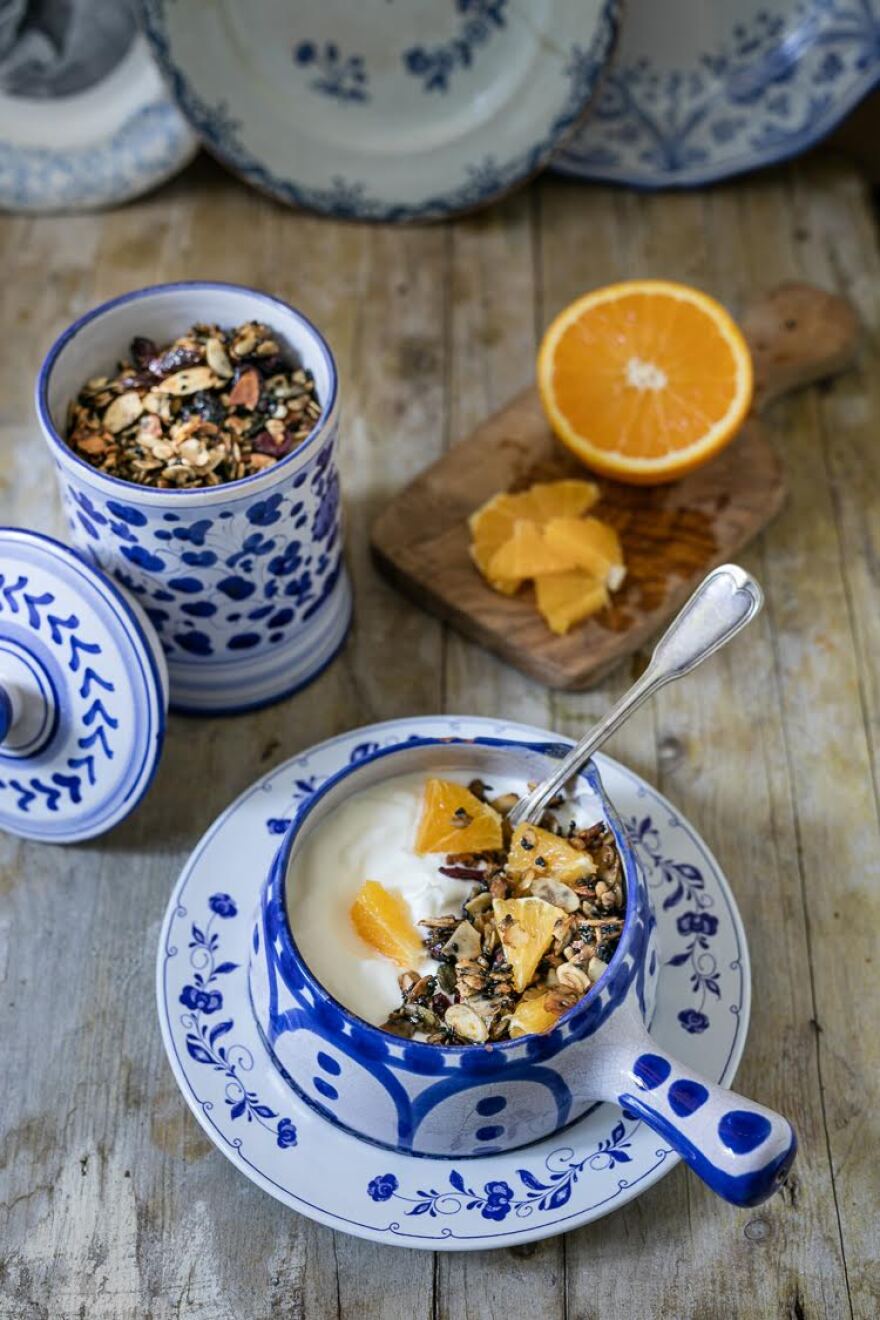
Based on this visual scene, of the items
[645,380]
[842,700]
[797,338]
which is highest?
[645,380]

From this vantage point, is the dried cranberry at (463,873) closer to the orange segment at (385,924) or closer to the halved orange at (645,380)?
the orange segment at (385,924)

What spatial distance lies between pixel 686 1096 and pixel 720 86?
1.28m

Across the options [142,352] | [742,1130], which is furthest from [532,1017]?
[142,352]

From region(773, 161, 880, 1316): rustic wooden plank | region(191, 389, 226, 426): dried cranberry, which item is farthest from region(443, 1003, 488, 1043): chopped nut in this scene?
region(191, 389, 226, 426): dried cranberry

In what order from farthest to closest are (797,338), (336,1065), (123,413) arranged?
1. (797,338)
2. (123,413)
3. (336,1065)

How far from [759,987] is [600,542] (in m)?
0.43

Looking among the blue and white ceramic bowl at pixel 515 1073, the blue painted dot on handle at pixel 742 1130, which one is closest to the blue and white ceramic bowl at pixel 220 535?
the blue and white ceramic bowl at pixel 515 1073

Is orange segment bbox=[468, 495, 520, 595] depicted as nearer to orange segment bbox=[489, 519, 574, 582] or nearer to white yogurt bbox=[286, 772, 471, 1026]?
orange segment bbox=[489, 519, 574, 582]

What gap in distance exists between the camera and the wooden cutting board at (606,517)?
1294mm

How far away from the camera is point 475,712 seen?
1.29 meters

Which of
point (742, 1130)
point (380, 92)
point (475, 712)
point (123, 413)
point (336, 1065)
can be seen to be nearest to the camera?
point (742, 1130)

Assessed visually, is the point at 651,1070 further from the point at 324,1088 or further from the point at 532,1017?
the point at 324,1088

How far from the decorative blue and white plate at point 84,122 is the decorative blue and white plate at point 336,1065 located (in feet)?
2.84

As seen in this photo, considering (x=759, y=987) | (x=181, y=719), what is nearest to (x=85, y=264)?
(x=181, y=719)
